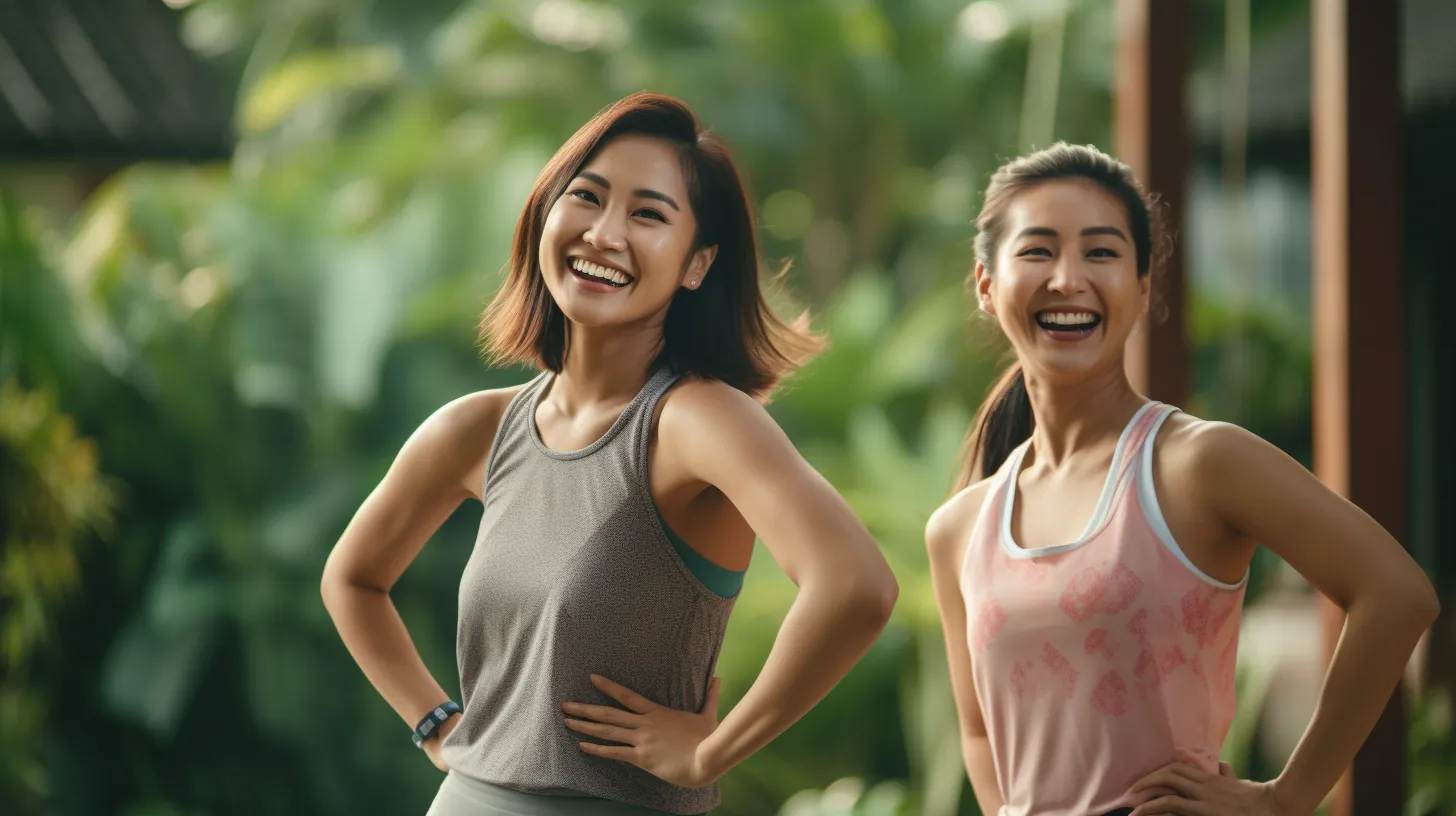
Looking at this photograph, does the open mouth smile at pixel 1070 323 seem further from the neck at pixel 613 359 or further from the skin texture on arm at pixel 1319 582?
→ the neck at pixel 613 359

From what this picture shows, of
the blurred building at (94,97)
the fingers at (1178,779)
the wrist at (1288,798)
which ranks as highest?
the blurred building at (94,97)

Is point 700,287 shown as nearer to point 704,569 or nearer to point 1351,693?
point 704,569

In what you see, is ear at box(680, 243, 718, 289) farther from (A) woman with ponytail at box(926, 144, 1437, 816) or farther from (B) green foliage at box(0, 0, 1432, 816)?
(B) green foliage at box(0, 0, 1432, 816)

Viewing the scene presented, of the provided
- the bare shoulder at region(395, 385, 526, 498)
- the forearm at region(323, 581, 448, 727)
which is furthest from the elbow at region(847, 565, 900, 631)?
the forearm at region(323, 581, 448, 727)

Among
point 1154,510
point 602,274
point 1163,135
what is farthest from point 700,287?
point 1163,135

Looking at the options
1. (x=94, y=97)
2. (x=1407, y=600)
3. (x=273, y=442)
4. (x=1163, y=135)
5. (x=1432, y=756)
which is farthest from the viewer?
(x=94, y=97)

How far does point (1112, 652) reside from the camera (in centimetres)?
171

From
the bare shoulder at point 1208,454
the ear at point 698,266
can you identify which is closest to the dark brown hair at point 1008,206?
the bare shoulder at point 1208,454

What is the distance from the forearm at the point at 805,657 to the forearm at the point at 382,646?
56 cm

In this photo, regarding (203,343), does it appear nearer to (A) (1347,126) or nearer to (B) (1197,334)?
(B) (1197,334)

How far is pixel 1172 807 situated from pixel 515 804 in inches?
29.1

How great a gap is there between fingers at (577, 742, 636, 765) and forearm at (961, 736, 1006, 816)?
415 millimetres

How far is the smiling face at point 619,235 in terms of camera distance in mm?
1876

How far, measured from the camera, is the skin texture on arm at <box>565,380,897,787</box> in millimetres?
1729
